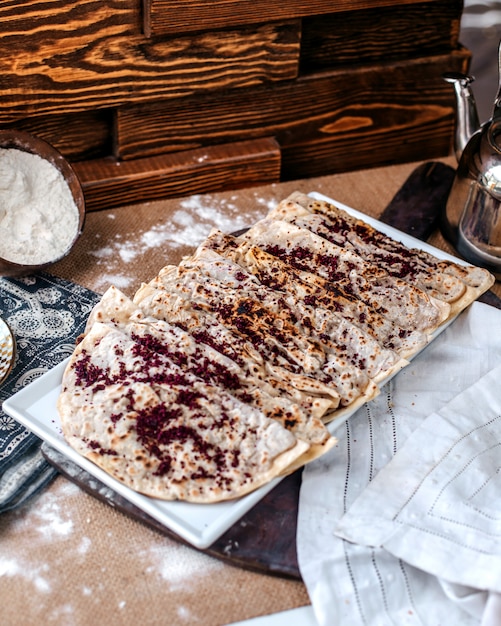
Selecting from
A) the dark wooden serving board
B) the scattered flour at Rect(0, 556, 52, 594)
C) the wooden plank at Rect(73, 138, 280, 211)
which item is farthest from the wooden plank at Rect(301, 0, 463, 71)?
the scattered flour at Rect(0, 556, 52, 594)

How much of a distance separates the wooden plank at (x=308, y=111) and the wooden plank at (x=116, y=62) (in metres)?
0.07

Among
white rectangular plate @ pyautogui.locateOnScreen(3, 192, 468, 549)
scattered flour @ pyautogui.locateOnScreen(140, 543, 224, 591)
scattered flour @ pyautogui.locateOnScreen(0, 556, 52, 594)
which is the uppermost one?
white rectangular plate @ pyautogui.locateOnScreen(3, 192, 468, 549)

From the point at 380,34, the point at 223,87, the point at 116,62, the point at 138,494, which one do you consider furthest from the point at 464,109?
the point at 138,494

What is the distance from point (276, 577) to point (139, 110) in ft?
5.20

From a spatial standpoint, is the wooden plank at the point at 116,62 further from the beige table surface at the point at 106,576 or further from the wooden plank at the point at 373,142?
the beige table surface at the point at 106,576

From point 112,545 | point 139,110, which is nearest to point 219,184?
point 139,110

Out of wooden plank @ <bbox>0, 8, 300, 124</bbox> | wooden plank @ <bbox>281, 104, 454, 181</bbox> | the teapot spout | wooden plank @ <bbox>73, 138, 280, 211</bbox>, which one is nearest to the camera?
wooden plank @ <bbox>0, 8, 300, 124</bbox>

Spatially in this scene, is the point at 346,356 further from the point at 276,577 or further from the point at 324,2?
the point at 324,2

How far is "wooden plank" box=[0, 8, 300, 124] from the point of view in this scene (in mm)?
2244

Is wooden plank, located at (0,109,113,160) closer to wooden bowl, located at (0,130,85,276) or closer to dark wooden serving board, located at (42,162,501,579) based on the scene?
wooden bowl, located at (0,130,85,276)

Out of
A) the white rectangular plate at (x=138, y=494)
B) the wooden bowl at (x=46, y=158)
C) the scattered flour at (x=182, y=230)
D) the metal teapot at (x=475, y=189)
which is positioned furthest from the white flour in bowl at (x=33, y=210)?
the metal teapot at (x=475, y=189)

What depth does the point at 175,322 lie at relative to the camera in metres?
1.82

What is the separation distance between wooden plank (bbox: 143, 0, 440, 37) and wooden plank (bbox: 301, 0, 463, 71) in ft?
0.42

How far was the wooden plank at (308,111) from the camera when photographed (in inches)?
102
